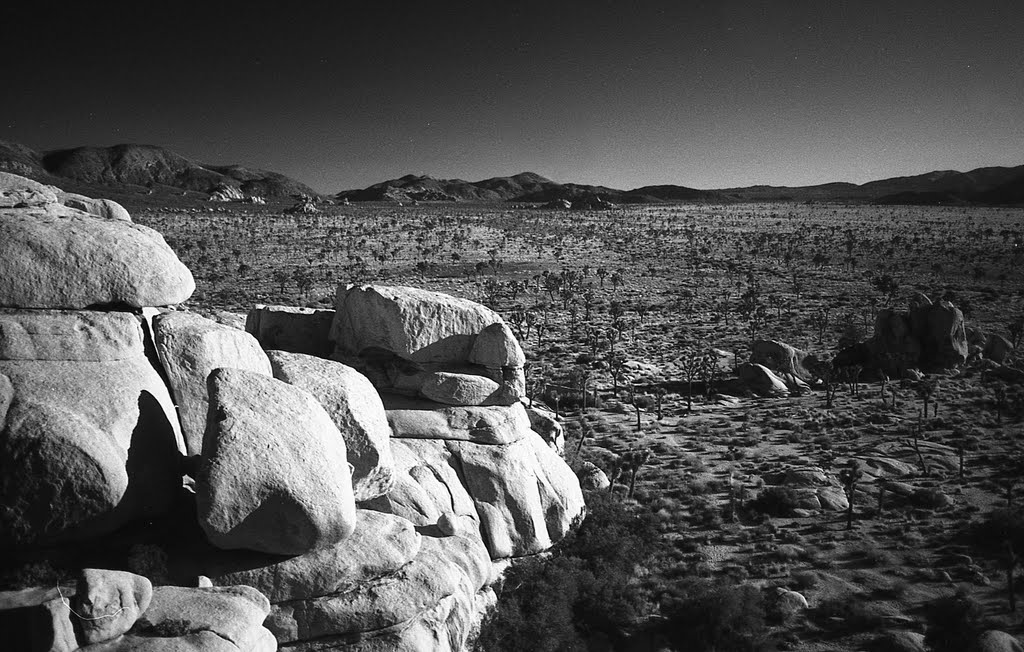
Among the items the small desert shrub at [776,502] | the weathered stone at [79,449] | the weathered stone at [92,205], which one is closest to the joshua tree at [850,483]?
the small desert shrub at [776,502]

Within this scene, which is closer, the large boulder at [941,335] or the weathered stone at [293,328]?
the weathered stone at [293,328]

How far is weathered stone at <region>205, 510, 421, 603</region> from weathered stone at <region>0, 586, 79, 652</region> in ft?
7.94

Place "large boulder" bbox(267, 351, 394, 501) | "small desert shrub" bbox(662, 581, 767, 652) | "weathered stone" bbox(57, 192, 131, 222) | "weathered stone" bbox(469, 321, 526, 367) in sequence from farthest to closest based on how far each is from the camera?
"weathered stone" bbox(469, 321, 526, 367) → "small desert shrub" bbox(662, 581, 767, 652) → "weathered stone" bbox(57, 192, 131, 222) → "large boulder" bbox(267, 351, 394, 501)

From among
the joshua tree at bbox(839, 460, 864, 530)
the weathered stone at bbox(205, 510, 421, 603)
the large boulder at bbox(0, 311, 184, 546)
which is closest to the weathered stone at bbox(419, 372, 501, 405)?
the weathered stone at bbox(205, 510, 421, 603)

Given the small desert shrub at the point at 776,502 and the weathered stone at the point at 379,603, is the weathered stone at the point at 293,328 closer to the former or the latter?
the weathered stone at the point at 379,603

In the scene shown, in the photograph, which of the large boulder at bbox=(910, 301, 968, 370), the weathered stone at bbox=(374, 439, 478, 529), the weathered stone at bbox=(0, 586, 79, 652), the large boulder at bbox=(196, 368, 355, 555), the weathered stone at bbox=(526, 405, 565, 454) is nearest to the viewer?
the weathered stone at bbox=(0, 586, 79, 652)

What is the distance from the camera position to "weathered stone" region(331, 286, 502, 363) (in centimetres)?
1988

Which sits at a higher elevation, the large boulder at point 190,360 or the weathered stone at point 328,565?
the large boulder at point 190,360

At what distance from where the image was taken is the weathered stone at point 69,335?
11617 mm

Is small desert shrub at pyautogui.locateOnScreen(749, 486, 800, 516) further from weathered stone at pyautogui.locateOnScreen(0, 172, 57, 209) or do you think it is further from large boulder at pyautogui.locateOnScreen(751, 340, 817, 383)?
weathered stone at pyautogui.locateOnScreen(0, 172, 57, 209)

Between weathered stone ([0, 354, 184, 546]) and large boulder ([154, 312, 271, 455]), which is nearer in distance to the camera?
weathered stone ([0, 354, 184, 546])

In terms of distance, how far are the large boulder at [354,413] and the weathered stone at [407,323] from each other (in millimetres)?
4111

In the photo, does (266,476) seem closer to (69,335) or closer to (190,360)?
(190,360)

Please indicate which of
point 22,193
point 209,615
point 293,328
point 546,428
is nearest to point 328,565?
point 209,615
